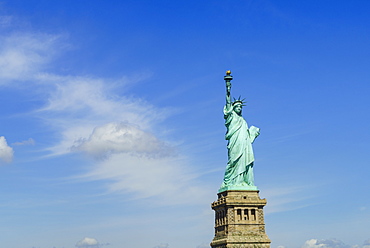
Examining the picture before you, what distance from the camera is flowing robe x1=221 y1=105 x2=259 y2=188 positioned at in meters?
99.8

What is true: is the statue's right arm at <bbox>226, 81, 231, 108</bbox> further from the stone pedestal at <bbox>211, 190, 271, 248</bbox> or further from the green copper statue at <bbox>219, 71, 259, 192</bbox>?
the stone pedestal at <bbox>211, 190, 271, 248</bbox>

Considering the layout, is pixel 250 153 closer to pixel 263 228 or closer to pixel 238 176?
pixel 238 176

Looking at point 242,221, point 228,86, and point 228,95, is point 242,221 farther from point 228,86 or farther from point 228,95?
point 228,86

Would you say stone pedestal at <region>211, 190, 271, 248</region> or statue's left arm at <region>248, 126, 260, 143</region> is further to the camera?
statue's left arm at <region>248, 126, 260, 143</region>

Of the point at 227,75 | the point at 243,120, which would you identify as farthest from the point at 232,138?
the point at 227,75

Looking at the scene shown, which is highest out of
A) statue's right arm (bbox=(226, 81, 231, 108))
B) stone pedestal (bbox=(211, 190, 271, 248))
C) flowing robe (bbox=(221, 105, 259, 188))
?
statue's right arm (bbox=(226, 81, 231, 108))

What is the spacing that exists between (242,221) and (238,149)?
1097 cm

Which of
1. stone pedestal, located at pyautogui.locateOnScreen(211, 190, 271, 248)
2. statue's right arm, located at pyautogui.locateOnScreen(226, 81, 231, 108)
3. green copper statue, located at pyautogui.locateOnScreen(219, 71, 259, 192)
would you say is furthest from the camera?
statue's right arm, located at pyautogui.locateOnScreen(226, 81, 231, 108)

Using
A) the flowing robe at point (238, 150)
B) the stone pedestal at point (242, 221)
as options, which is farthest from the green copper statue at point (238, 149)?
the stone pedestal at point (242, 221)

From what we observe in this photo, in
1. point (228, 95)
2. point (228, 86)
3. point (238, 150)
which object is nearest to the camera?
point (238, 150)

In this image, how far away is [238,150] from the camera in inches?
3954

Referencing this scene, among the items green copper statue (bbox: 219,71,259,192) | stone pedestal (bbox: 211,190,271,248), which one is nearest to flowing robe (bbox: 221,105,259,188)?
green copper statue (bbox: 219,71,259,192)

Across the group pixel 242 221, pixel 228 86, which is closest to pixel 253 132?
pixel 228 86

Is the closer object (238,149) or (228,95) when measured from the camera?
(238,149)
